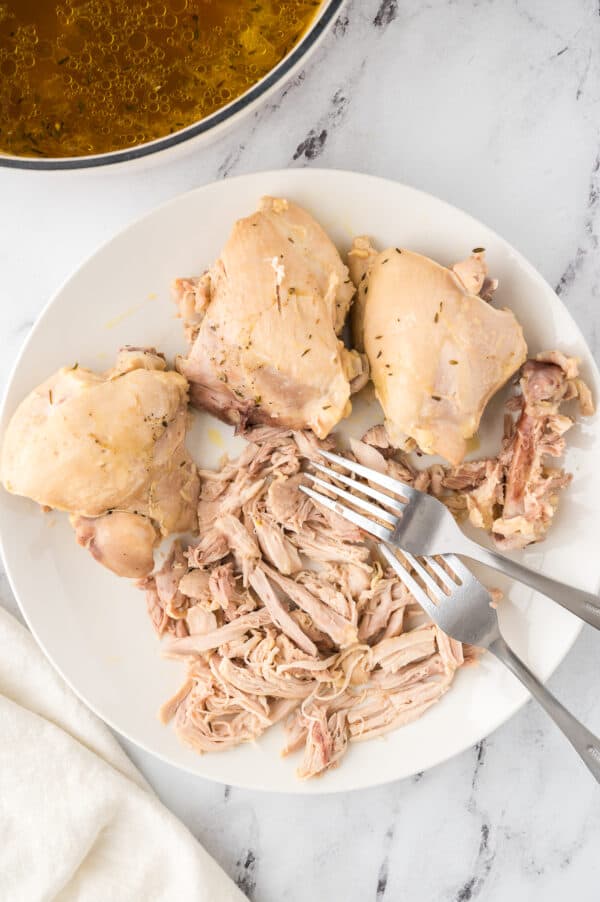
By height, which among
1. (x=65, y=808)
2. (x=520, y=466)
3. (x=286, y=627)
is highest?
(x=520, y=466)

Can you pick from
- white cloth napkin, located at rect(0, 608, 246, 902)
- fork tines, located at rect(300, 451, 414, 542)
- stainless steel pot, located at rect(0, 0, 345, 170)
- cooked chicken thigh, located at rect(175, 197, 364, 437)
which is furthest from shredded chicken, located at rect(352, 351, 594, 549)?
white cloth napkin, located at rect(0, 608, 246, 902)

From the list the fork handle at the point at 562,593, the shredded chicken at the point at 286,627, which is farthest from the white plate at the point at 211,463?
the fork handle at the point at 562,593

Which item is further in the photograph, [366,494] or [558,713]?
[366,494]

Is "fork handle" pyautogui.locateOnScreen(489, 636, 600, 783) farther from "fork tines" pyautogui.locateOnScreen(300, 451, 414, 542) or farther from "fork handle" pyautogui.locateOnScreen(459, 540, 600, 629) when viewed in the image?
"fork tines" pyautogui.locateOnScreen(300, 451, 414, 542)

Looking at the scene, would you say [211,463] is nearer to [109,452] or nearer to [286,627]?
[109,452]

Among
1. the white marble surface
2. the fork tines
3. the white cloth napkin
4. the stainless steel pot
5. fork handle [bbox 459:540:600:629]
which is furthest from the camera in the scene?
the white cloth napkin

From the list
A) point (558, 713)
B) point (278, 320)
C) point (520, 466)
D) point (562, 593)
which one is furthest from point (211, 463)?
point (558, 713)
